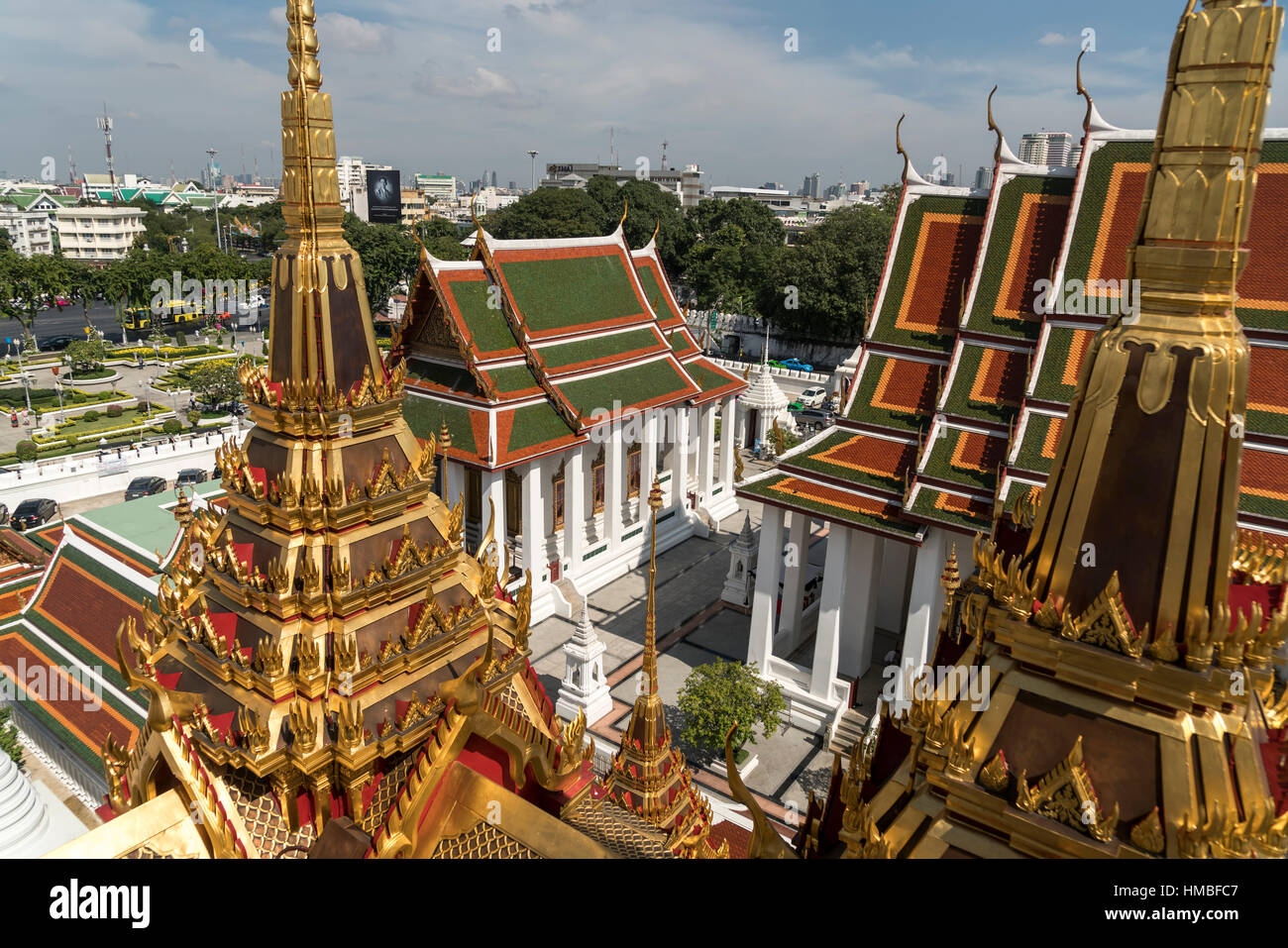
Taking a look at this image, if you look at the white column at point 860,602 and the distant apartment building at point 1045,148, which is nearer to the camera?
the white column at point 860,602

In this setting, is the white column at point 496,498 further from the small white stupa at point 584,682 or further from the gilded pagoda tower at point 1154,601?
the gilded pagoda tower at point 1154,601

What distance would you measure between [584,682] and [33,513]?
87.6 feet

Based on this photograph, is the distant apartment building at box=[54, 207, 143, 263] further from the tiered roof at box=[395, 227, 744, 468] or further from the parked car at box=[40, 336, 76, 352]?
the tiered roof at box=[395, 227, 744, 468]

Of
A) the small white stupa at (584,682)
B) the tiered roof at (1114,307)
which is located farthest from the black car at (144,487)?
the tiered roof at (1114,307)

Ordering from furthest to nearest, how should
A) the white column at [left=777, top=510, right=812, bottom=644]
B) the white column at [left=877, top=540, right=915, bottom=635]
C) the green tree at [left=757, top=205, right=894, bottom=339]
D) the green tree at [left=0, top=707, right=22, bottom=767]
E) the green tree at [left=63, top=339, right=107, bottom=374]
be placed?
the green tree at [left=757, top=205, right=894, bottom=339] → the green tree at [left=63, top=339, right=107, bottom=374] → the white column at [left=877, top=540, right=915, bottom=635] → the white column at [left=777, top=510, right=812, bottom=644] → the green tree at [left=0, top=707, right=22, bottom=767]

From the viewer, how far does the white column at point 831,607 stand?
2011 centimetres

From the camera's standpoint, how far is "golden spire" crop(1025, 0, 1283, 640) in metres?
4.19

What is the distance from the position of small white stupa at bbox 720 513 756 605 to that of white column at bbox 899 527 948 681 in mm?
8145

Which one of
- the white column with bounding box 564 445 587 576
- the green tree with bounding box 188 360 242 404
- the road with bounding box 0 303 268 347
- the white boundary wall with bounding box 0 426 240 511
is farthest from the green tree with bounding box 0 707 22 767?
the road with bounding box 0 303 268 347

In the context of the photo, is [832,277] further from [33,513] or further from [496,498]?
[33,513]

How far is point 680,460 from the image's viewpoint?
110 ft

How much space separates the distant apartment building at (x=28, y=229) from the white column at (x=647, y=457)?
115434 millimetres
